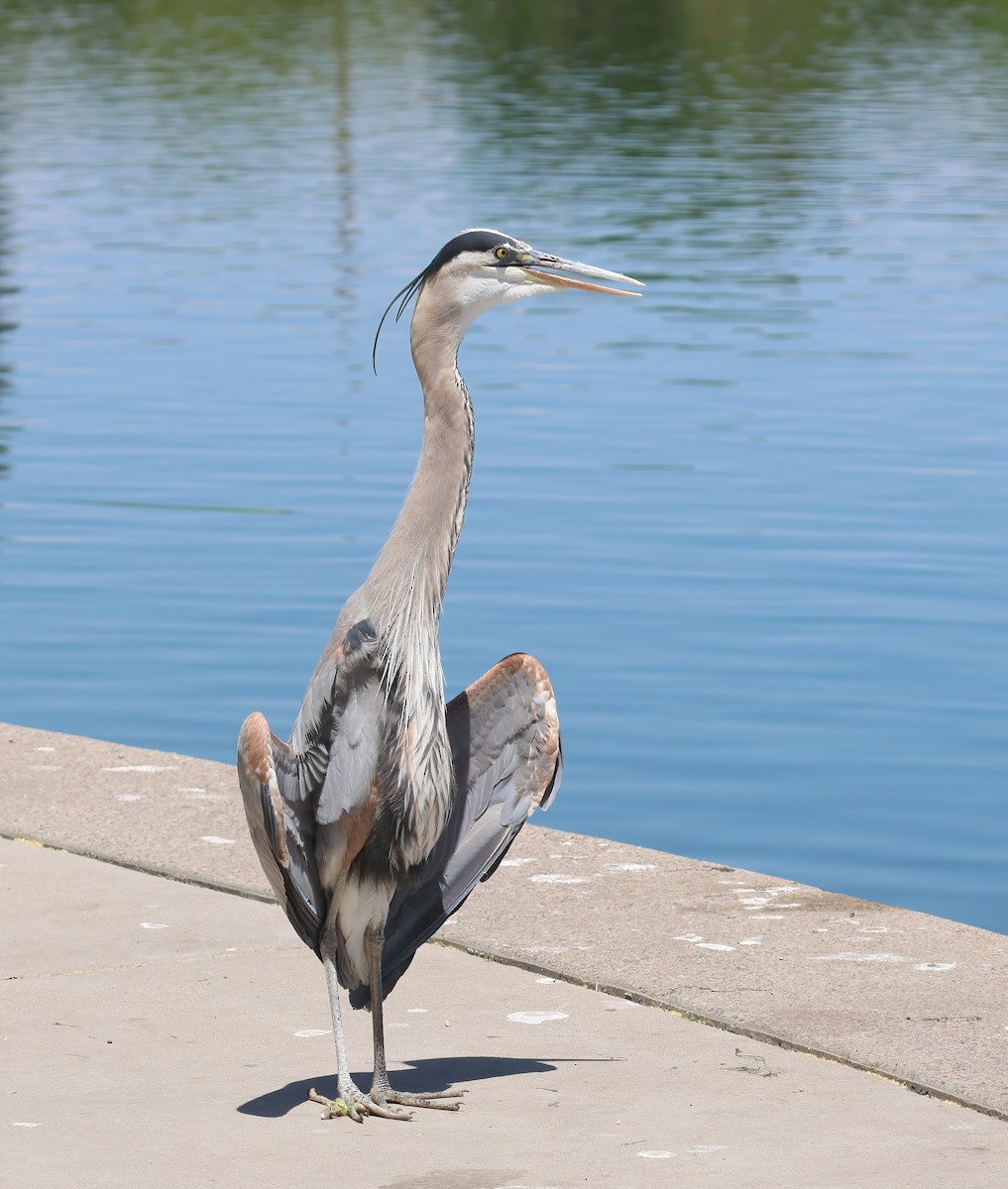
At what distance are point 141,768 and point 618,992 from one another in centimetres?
287

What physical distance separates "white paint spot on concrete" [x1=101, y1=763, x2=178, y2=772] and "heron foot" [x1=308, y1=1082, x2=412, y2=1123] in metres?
3.28

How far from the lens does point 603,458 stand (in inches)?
683

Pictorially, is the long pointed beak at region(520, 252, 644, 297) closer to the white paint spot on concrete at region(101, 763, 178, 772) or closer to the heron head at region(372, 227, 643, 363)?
the heron head at region(372, 227, 643, 363)

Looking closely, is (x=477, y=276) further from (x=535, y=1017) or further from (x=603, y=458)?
(x=603, y=458)

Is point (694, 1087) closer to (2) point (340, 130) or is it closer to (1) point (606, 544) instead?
(1) point (606, 544)

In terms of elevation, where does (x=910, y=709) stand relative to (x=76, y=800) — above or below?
below

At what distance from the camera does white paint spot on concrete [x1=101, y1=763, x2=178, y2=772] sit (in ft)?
28.5

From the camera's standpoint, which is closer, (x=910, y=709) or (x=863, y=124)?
(x=910, y=709)

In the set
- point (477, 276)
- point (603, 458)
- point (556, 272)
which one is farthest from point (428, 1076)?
point (603, 458)

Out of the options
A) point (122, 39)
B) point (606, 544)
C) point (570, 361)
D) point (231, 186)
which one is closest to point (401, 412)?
point (570, 361)

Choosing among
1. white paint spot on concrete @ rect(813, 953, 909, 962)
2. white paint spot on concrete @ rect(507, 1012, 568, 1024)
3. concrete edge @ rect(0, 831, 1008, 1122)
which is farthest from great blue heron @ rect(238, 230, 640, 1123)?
white paint spot on concrete @ rect(813, 953, 909, 962)

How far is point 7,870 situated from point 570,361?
14.9 meters

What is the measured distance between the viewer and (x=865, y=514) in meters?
15.3

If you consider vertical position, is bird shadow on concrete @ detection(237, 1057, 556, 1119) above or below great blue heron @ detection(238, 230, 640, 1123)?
below
